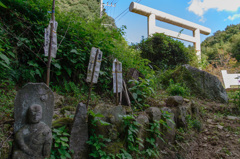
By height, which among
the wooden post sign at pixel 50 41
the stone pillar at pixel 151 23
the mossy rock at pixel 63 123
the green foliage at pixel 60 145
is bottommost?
the green foliage at pixel 60 145

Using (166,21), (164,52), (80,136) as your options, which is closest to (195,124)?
(80,136)

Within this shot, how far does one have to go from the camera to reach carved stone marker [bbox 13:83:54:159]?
6.02 feet

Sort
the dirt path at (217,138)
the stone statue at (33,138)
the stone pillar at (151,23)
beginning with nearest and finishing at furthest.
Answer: the stone statue at (33,138) < the dirt path at (217,138) < the stone pillar at (151,23)

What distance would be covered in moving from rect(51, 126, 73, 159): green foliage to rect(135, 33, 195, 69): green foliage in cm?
711

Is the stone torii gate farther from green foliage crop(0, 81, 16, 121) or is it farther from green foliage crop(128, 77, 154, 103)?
green foliage crop(0, 81, 16, 121)

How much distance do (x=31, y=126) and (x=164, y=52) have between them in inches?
305

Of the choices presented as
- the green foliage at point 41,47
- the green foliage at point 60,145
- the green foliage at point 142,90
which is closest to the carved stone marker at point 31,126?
the green foliage at point 60,145

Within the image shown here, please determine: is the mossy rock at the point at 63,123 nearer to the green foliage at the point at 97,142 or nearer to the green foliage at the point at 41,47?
the green foliage at the point at 97,142

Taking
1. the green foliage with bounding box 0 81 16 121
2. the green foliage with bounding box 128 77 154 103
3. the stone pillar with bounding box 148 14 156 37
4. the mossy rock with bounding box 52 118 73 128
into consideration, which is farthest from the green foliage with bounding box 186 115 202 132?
the stone pillar with bounding box 148 14 156 37

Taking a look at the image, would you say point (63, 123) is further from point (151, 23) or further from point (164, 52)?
point (151, 23)

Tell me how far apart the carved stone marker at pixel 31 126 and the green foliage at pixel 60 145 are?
0.14 metres

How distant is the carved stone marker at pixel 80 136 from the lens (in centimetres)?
225

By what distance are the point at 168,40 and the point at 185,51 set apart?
3.73 ft

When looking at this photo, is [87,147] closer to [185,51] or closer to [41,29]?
[41,29]
